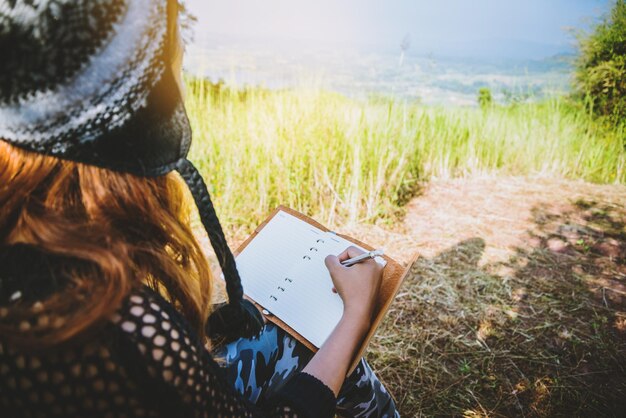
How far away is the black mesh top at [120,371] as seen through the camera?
1.60ft

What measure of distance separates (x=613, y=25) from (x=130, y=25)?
8.15 m

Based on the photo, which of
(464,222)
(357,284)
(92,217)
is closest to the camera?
(92,217)

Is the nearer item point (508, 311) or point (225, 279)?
point (225, 279)

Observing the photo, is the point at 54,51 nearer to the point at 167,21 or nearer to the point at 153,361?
the point at 167,21

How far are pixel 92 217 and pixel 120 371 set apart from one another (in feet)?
0.95

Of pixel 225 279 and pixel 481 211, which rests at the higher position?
pixel 225 279

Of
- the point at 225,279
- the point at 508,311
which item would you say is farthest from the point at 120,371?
the point at 508,311

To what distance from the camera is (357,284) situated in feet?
3.49

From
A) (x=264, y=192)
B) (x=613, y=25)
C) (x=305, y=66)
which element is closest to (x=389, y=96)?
(x=305, y=66)

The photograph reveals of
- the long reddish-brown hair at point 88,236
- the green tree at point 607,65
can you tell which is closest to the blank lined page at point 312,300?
the long reddish-brown hair at point 88,236

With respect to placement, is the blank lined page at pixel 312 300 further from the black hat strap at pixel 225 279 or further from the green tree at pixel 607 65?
the green tree at pixel 607 65

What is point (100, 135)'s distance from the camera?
23.1 inches

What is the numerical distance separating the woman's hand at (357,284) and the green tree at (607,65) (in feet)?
20.5

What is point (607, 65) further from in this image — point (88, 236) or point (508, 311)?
point (88, 236)
